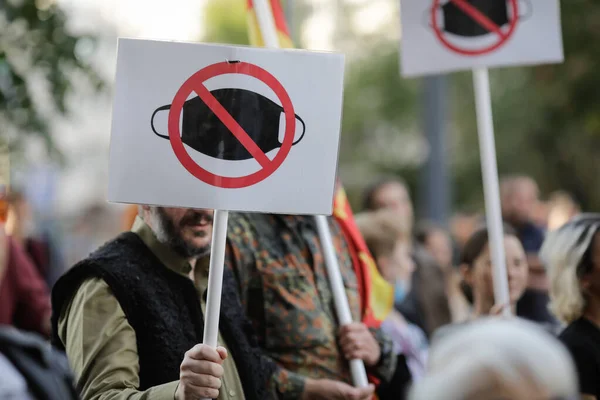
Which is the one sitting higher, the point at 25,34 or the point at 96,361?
the point at 25,34

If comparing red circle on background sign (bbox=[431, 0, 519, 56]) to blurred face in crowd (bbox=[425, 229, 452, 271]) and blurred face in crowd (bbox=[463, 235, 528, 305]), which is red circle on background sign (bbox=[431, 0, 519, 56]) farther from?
blurred face in crowd (bbox=[425, 229, 452, 271])

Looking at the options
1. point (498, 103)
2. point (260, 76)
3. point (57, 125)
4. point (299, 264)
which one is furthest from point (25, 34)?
point (498, 103)

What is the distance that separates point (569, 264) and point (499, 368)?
86.4 inches

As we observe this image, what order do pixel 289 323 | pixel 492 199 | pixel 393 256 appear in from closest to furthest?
1. pixel 289 323
2. pixel 492 199
3. pixel 393 256

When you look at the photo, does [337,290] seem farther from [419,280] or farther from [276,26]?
[419,280]

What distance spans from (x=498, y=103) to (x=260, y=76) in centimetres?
2919

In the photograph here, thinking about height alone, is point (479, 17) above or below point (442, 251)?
above

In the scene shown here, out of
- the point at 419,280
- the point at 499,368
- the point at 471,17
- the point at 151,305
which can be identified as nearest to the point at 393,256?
the point at 471,17

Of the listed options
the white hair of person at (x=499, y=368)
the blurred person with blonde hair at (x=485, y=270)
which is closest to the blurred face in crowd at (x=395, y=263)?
the blurred person with blonde hair at (x=485, y=270)

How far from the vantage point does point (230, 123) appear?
3225 millimetres

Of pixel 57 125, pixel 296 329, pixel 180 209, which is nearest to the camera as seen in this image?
pixel 180 209

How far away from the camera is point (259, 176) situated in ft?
10.7

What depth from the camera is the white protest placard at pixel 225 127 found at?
3.17 meters

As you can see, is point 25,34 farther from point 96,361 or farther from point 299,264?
point 96,361
